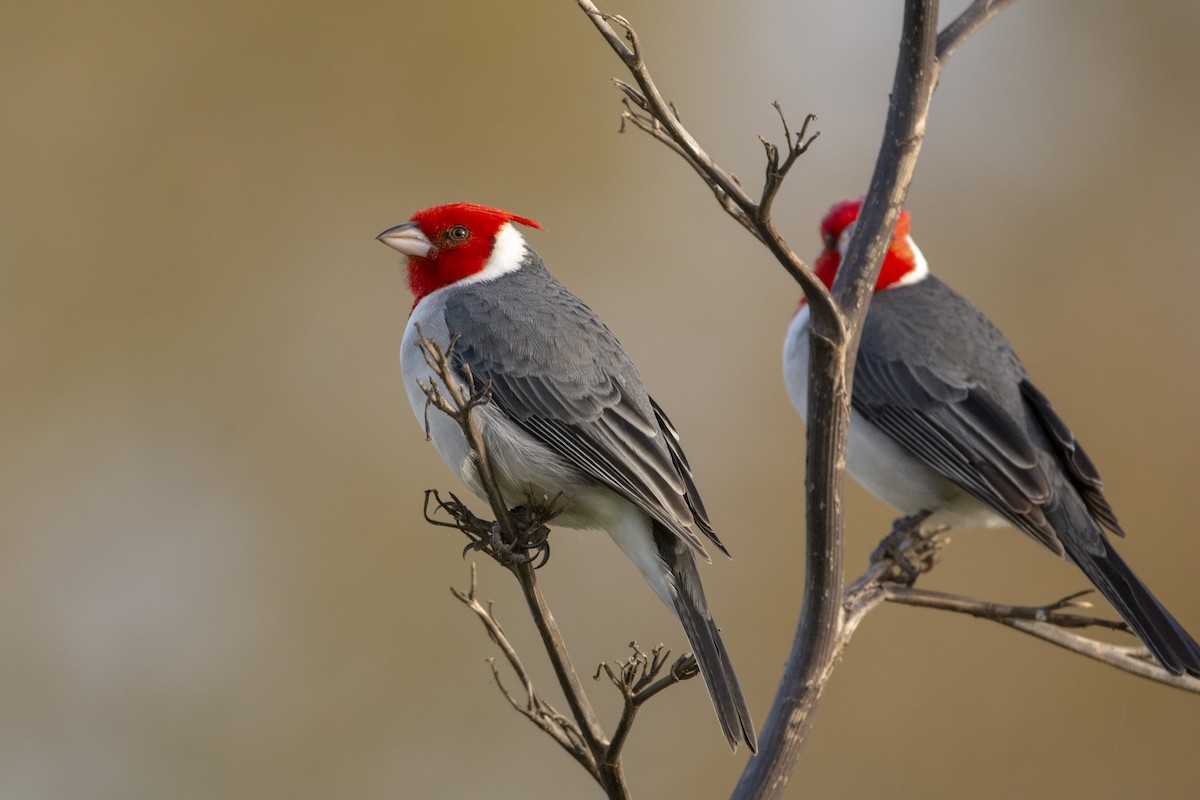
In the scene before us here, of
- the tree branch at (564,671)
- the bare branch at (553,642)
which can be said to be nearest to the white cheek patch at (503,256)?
the tree branch at (564,671)

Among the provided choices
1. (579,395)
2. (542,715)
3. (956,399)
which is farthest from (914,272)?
(542,715)

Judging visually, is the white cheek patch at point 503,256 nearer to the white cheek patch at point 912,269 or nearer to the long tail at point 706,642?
the long tail at point 706,642

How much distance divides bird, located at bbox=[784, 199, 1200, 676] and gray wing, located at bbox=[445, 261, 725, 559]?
1.24 m

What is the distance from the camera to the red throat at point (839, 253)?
19.3 ft

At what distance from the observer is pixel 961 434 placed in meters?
5.09

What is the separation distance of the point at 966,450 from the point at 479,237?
2.16 meters

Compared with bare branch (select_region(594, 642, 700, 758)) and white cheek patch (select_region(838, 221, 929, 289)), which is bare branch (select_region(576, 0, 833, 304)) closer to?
bare branch (select_region(594, 642, 700, 758))

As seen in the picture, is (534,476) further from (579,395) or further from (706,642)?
(706,642)

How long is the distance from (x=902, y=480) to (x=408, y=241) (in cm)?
232

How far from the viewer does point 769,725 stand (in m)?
2.79

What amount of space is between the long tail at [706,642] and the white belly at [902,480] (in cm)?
180

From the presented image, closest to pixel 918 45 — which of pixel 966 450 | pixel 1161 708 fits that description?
pixel 966 450

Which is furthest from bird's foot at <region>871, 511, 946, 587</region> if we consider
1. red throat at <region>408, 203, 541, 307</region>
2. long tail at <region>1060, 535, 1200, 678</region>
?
red throat at <region>408, 203, 541, 307</region>

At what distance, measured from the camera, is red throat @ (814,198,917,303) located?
589 centimetres
